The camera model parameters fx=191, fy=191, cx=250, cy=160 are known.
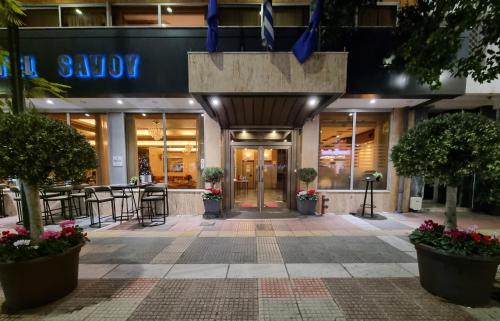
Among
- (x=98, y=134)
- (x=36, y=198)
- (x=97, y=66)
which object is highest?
(x=97, y=66)

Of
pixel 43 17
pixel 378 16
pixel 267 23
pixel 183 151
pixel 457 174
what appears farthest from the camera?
pixel 183 151

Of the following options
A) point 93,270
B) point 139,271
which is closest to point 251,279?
point 139,271

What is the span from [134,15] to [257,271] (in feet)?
25.5

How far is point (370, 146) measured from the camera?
22.8 ft

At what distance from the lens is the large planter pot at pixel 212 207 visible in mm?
6055

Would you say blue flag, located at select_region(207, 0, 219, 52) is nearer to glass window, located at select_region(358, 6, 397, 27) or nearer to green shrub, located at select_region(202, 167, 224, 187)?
green shrub, located at select_region(202, 167, 224, 187)

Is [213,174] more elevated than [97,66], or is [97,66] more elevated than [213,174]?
[97,66]

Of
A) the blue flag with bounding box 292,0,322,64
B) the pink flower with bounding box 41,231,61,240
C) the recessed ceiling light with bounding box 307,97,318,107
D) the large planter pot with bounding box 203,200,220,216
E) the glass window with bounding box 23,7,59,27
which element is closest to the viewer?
the pink flower with bounding box 41,231,61,240

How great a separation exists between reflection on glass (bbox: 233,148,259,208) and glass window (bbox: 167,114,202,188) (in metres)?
1.42

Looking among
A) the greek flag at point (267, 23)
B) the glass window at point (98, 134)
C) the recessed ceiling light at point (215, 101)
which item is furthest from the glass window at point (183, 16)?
the glass window at point (98, 134)

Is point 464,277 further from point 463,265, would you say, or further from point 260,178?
point 260,178

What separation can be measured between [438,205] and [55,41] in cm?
1375

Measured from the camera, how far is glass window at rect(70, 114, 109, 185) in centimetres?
677

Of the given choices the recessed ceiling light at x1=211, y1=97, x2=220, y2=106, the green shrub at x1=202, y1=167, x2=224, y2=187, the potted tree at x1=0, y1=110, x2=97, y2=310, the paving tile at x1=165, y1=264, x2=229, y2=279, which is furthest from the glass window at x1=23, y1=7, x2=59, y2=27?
the paving tile at x1=165, y1=264, x2=229, y2=279
